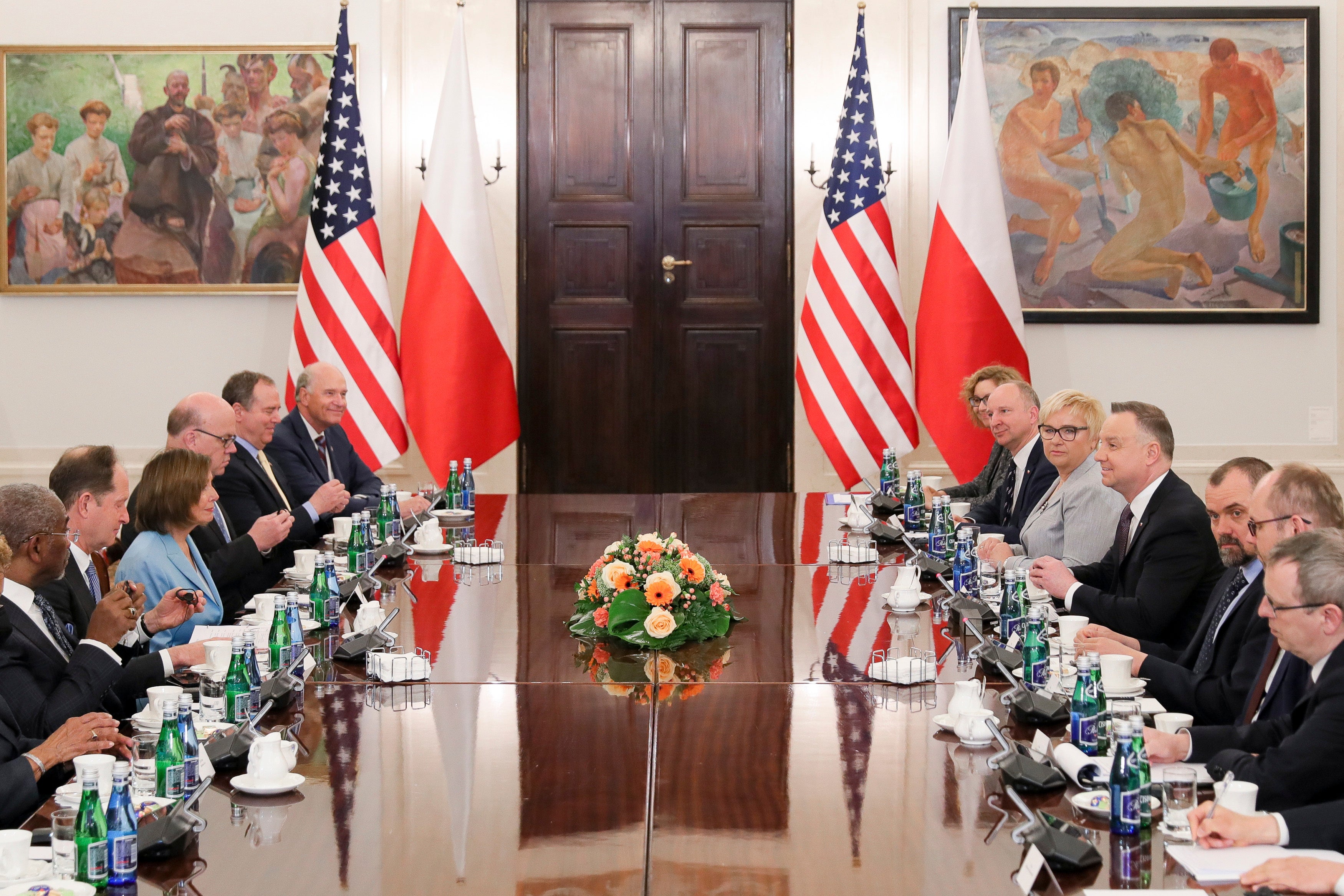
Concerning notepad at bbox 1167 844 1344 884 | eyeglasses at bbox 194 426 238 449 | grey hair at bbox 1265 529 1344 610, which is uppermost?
eyeglasses at bbox 194 426 238 449

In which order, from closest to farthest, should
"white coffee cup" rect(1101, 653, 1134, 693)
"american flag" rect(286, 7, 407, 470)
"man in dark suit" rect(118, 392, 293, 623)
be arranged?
"white coffee cup" rect(1101, 653, 1134, 693) < "man in dark suit" rect(118, 392, 293, 623) < "american flag" rect(286, 7, 407, 470)

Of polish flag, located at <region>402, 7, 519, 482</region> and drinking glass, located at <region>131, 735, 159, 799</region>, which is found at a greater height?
polish flag, located at <region>402, 7, 519, 482</region>

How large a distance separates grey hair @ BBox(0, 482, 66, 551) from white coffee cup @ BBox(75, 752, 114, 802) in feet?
3.52

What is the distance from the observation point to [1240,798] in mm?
2215

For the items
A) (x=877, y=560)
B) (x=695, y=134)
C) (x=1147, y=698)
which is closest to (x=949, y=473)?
(x=695, y=134)

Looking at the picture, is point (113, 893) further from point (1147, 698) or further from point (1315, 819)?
point (1147, 698)

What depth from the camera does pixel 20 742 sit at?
9.49ft

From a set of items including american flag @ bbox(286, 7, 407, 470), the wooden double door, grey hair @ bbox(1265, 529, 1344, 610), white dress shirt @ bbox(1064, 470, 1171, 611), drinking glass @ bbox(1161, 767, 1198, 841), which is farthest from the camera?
the wooden double door

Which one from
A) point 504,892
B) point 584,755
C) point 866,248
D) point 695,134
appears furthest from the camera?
point 695,134

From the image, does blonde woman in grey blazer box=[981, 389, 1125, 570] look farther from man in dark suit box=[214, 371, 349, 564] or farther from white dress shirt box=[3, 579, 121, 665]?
white dress shirt box=[3, 579, 121, 665]

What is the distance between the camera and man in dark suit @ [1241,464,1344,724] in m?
3.00

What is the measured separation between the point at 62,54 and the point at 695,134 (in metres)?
3.62

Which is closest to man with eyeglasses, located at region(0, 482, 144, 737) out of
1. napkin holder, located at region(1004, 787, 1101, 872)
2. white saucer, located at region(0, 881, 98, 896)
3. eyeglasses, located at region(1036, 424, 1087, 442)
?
white saucer, located at region(0, 881, 98, 896)

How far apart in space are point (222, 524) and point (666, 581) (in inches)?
87.2
